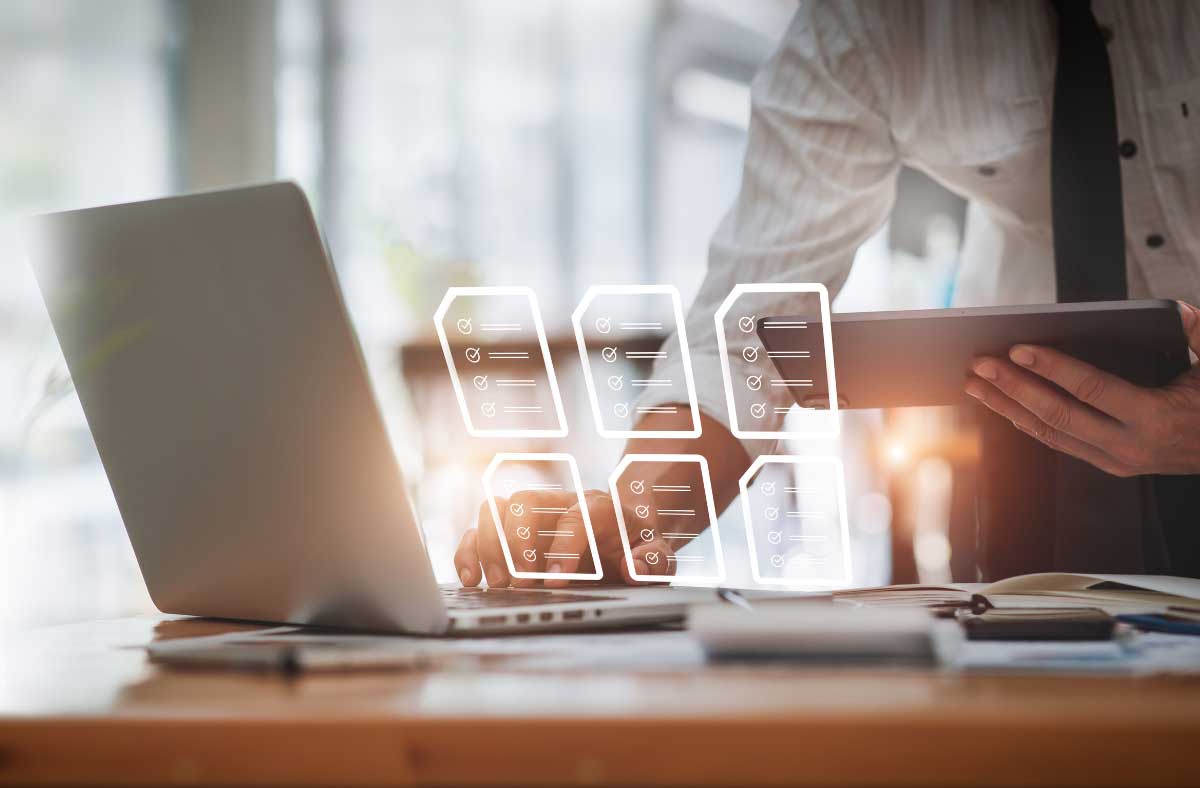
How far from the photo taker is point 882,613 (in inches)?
17.5

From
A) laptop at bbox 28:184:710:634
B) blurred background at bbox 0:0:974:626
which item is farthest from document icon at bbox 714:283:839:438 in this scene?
blurred background at bbox 0:0:974:626

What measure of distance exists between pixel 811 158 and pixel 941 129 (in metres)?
0.21

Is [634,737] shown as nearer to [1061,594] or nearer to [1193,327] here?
[1061,594]

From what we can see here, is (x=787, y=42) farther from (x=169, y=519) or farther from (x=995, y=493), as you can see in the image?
(x=169, y=519)

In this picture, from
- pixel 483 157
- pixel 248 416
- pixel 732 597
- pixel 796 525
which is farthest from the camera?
pixel 483 157

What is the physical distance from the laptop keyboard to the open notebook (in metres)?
0.21

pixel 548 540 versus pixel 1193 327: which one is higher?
pixel 1193 327

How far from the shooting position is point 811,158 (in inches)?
50.0

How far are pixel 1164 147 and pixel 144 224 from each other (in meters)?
1.23

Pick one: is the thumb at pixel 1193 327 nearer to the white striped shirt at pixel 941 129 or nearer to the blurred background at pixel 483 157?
the white striped shirt at pixel 941 129

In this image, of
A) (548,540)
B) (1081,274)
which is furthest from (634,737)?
(1081,274)

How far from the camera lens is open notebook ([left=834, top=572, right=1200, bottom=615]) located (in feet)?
2.16


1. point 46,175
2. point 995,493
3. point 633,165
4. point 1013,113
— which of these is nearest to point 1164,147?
point 1013,113

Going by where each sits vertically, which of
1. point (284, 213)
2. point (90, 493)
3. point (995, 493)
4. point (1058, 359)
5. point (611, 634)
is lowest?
point (90, 493)
